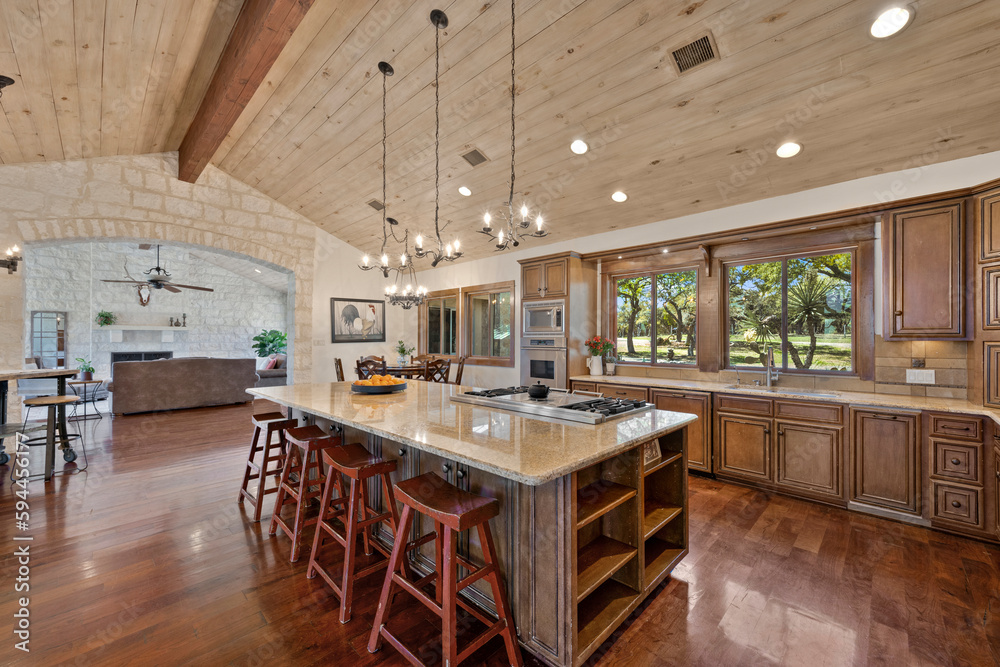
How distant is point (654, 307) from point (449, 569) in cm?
385

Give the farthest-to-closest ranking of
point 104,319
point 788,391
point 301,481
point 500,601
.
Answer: point 104,319 → point 788,391 → point 301,481 → point 500,601

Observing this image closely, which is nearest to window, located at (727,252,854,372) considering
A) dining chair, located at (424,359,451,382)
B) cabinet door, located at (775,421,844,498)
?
cabinet door, located at (775,421,844,498)

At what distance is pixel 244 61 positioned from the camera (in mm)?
2953

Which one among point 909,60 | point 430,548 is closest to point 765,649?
point 430,548

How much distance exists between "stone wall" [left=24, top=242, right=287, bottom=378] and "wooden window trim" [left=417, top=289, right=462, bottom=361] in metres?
4.68

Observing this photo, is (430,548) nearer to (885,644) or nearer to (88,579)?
(88,579)

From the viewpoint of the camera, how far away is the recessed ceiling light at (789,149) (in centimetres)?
294

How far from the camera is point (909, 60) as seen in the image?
224 centimetres

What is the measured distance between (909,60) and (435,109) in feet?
10.3

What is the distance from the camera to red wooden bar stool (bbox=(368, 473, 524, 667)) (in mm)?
1403

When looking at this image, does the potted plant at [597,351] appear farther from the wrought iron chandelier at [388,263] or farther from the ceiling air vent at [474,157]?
the ceiling air vent at [474,157]

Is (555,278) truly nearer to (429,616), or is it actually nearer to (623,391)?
(623,391)

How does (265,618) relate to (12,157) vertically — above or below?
below

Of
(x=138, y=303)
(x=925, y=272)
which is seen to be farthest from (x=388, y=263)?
(x=138, y=303)
